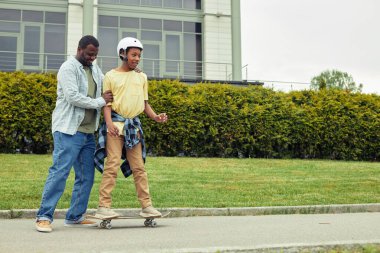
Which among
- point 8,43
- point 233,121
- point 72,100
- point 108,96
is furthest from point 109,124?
point 8,43

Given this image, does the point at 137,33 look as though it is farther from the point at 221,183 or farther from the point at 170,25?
the point at 221,183

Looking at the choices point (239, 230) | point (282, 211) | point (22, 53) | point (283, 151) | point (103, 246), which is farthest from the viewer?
point (22, 53)

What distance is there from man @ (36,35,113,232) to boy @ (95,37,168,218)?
0.15 metres

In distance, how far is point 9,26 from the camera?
24250 millimetres

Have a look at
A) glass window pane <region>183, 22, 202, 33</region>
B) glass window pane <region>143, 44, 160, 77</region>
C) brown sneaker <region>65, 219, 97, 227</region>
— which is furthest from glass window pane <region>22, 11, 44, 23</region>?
brown sneaker <region>65, 219, 97, 227</region>

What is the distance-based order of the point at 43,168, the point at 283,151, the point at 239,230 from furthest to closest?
the point at 283,151
the point at 43,168
the point at 239,230

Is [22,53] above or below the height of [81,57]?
above

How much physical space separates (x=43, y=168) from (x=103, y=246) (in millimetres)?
7314

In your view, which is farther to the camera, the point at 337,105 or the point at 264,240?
the point at 337,105

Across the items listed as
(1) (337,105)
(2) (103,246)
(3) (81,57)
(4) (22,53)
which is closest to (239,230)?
(2) (103,246)

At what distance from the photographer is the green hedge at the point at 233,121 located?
14461 mm

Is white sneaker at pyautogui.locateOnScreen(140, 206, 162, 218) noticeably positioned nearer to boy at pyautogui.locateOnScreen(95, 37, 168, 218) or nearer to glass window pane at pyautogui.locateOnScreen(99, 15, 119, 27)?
boy at pyautogui.locateOnScreen(95, 37, 168, 218)

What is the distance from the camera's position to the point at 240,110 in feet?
52.9

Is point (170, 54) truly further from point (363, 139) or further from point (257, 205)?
point (257, 205)
